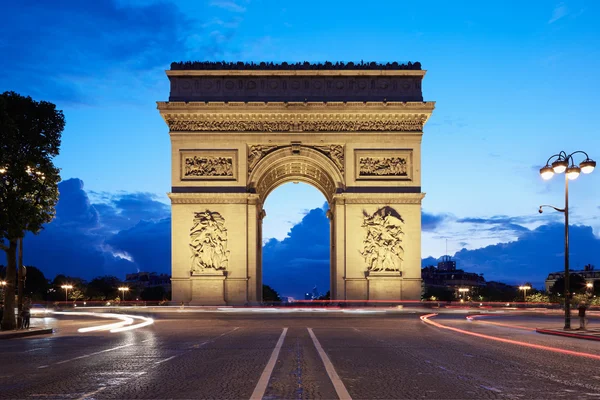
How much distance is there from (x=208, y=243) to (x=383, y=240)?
1105cm

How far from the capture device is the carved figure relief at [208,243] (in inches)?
1670

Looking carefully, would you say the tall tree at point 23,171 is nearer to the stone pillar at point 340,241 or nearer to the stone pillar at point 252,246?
the stone pillar at point 252,246

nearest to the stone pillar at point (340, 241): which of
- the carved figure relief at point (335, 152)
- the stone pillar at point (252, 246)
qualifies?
the carved figure relief at point (335, 152)

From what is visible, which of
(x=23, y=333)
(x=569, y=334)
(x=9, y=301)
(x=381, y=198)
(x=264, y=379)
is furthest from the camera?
(x=381, y=198)

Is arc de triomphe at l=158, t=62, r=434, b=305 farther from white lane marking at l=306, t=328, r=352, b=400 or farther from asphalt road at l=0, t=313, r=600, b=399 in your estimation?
white lane marking at l=306, t=328, r=352, b=400

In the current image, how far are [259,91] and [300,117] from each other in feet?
10.2

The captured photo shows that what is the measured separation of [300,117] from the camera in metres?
43.6

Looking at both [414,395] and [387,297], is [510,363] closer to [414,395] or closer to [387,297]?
[414,395]

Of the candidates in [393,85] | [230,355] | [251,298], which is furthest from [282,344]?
[393,85]

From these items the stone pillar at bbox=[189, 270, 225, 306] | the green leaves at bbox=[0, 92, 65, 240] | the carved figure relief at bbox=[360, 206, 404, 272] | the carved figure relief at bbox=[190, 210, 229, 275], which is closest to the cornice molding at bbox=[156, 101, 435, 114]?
the carved figure relief at bbox=[360, 206, 404, 272]

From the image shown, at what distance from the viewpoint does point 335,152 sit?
43625mm

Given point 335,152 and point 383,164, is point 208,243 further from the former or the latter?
point 383,164

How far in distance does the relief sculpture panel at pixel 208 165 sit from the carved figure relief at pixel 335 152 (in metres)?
5.61

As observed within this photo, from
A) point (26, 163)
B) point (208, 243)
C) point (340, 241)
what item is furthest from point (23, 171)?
point (340, 241)
